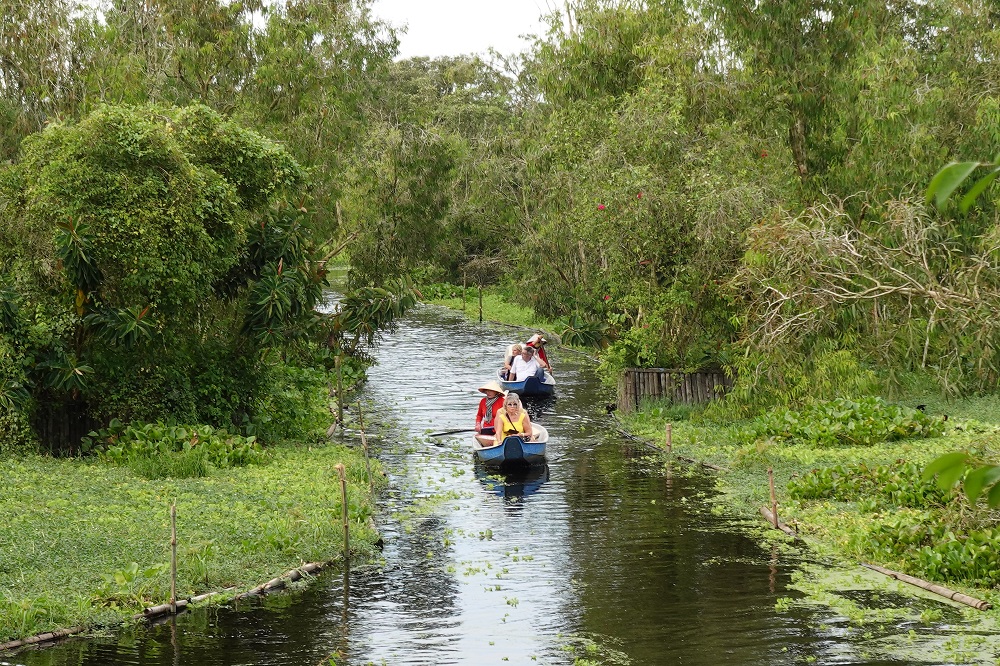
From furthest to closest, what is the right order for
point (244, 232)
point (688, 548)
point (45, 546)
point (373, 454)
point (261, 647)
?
point (373, 454)
point (244, 232)
point (688, 548)
point (45, 546)
point (261, 647)

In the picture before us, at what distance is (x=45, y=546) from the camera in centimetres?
1534

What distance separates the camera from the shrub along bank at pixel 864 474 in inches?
608

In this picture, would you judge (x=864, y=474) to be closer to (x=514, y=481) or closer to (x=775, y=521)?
(x=775, y=521)

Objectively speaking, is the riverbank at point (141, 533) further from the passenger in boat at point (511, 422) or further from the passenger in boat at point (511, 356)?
the passenger in boat at point (511, 356)

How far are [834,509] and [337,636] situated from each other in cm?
917

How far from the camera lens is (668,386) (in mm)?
29047

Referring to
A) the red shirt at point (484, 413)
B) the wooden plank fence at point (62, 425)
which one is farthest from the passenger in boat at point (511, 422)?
the wooden plank fence at point (62, 425)

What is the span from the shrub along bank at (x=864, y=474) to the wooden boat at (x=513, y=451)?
327 centimetres

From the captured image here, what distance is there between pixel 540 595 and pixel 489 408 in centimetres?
1156

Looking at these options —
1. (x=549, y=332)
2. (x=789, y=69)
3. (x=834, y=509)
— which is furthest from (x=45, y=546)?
(x=549, y=332)

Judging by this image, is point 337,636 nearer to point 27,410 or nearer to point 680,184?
point 27,410

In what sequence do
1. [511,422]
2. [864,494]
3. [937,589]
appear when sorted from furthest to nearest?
1. [511,422]
2. [864,494]
3. [937,589]

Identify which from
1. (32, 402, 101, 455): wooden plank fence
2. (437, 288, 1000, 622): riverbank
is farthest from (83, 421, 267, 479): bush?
(437, 288, 1000, 622): riverbank

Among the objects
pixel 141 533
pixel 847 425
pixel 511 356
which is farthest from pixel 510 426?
pixel 511 356
